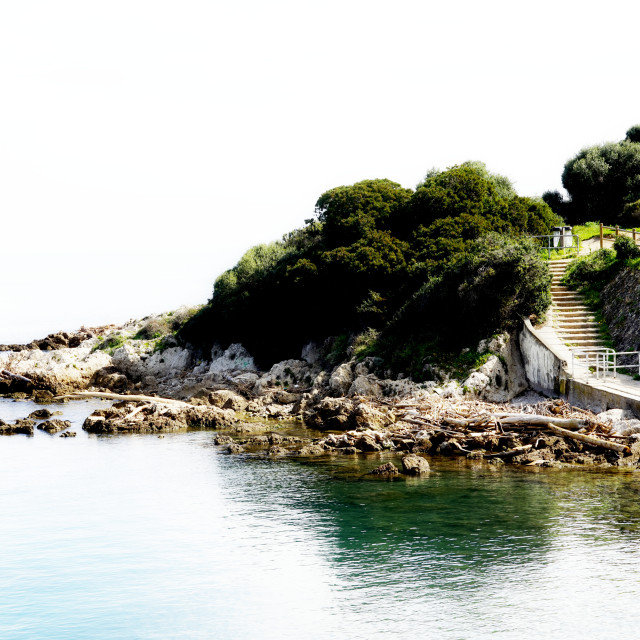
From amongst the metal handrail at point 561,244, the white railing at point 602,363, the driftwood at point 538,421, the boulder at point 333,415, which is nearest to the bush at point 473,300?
the white railing at point 602,363

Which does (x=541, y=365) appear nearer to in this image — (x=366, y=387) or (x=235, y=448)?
(x=366, y=387)

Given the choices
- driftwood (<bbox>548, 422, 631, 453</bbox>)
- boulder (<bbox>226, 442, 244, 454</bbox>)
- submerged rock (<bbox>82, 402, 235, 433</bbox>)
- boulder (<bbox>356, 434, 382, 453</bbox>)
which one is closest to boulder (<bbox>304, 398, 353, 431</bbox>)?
boulder (<bbox>356, 434, 382, 453</bbox>)

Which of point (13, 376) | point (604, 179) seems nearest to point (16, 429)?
point (13, 376)

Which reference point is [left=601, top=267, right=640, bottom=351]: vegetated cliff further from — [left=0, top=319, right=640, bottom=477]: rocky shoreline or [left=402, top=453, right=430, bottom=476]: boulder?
[left=402, top=453, right=430, bottom=476]: boulder

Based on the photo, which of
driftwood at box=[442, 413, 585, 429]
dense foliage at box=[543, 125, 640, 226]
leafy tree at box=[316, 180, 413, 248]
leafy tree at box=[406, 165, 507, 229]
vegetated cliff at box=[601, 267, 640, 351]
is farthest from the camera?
dense foliage at box=[543, 125, 640, 226]

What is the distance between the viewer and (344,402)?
3972cm

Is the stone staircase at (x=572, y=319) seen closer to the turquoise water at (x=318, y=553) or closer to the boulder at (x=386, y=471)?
the turquoise water at (x=318, y=553)

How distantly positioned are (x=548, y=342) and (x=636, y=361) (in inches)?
154

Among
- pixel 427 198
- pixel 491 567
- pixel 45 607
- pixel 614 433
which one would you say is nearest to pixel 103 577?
pixel 45 607

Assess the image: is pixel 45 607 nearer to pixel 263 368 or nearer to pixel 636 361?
pixel 636 361

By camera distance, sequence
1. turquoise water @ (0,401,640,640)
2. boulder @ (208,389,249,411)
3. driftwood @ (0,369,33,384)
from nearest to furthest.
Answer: turquoise water @ (0,401,640,640) → boulder @ (208,389,249,411) → driftwood @ (0,369,33,384)

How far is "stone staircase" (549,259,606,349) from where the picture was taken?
129ft

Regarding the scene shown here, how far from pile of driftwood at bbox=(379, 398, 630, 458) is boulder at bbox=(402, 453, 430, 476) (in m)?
3.19

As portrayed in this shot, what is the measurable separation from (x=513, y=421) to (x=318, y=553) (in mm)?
12945
